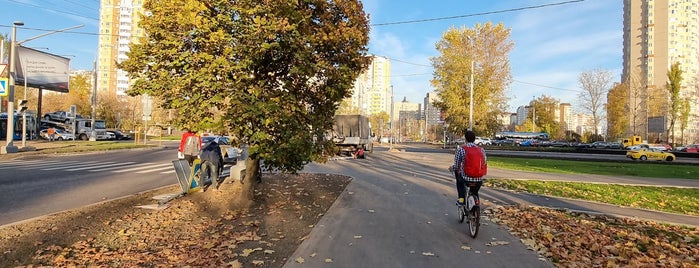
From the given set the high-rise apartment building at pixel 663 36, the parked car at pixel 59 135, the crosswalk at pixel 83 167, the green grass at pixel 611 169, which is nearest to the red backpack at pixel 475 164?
the crosswalk at pixel 83 167

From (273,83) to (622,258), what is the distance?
6.16m

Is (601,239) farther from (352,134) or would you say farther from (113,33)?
(113,33)

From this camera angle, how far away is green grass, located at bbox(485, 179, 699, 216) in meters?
10.7

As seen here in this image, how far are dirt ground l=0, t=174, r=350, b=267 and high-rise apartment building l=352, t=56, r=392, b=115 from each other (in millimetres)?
47469

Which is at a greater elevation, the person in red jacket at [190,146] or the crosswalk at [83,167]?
the person in red jacket at [190,146]

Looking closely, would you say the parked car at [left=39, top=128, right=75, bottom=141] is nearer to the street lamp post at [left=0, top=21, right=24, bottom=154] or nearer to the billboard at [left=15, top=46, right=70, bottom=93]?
the billboard at [left=15, top=46, right=70, bottom=93]

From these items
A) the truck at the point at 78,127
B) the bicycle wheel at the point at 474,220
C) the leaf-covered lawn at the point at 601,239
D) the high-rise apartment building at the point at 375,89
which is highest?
the high-rise apartment building at the point at 375,89

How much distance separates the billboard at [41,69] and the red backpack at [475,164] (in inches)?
1463

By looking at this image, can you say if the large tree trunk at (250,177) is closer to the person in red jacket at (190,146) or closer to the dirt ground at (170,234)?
the dirt ground at (170,234)

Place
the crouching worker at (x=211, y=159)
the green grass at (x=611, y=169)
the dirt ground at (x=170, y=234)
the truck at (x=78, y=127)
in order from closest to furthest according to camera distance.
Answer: the dirt ground at (x=170, y=234) < the crouching worker at (x=211, y=159) < the green grass at (x=611, y=169) < the truck at (x=78, y=127)

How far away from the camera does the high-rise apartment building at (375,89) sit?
194 feet

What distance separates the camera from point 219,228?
6.62 meters

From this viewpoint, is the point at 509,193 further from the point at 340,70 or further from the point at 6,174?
the point at 6,174

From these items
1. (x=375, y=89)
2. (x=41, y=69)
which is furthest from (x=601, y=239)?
(x=375, y=89)
